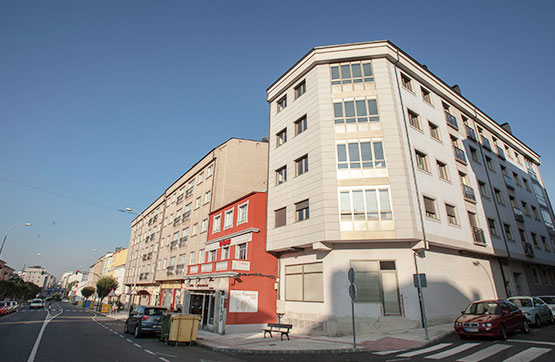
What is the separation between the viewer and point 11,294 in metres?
75.8

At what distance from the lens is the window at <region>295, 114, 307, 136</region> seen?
20344 millimetres

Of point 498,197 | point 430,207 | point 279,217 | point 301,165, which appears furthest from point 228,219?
point 498,197

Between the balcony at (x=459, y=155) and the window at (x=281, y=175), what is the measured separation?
13.1m

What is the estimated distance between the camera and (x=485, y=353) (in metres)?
9.11

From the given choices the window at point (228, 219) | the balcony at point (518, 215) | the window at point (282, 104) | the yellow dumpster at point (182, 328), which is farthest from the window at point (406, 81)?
the yellow dumpster at point (182, 328)

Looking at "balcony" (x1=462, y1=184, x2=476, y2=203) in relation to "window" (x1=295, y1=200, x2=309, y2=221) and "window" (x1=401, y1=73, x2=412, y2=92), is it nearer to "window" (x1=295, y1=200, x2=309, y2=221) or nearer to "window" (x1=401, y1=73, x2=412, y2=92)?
"window" (x1=401, y1=73, x2=412, y2=92)

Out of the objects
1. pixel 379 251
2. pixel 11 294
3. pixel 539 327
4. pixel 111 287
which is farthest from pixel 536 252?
pixel 11 294

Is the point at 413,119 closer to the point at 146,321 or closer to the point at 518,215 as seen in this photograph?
the point at 518,215

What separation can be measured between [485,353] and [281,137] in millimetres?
17350

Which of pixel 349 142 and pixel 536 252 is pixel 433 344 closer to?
pixel 349 142

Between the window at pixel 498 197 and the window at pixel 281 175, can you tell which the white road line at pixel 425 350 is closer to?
the window at pixel 281 175

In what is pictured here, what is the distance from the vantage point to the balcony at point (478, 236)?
63.6ft

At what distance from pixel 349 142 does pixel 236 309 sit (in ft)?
40.9

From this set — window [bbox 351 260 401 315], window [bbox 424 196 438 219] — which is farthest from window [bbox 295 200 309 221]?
window [bbox 424 196 438 219]
